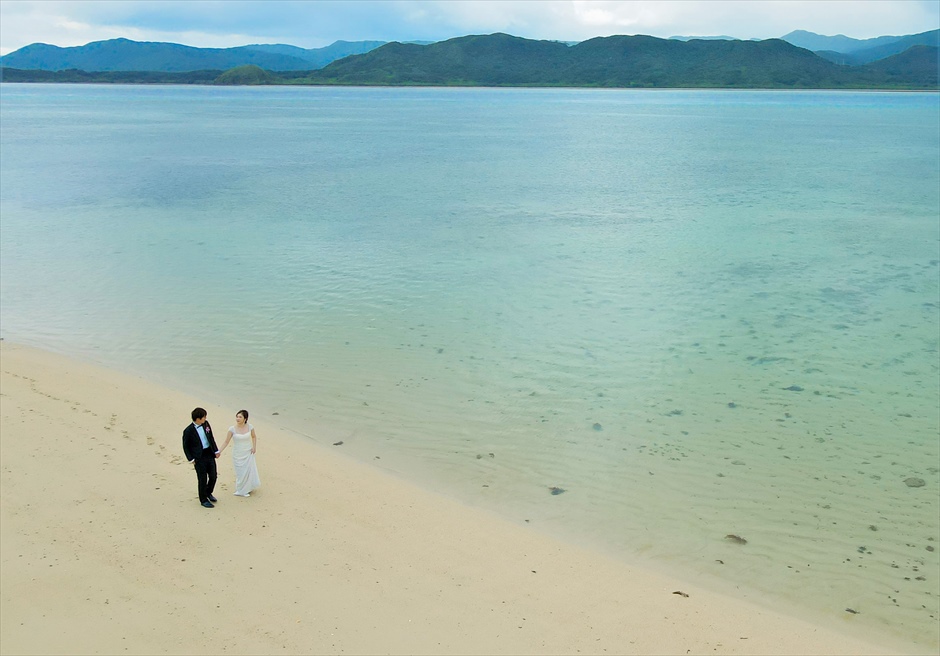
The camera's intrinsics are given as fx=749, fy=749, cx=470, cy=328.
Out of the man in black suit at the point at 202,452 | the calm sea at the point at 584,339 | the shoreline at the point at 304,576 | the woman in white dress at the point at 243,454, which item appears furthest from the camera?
the calm sea at the point at 584,339

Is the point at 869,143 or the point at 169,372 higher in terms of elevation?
the point at 869,143

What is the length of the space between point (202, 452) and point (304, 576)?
2.12 metres

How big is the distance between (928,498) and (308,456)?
9.22 meters

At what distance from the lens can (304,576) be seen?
828 cm

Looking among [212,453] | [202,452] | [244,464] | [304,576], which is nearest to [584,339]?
[244,464]

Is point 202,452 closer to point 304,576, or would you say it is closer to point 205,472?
point 205,472

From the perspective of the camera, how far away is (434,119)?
113000 millimetres

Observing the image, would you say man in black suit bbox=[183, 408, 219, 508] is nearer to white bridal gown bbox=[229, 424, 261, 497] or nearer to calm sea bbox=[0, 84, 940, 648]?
white bridal gown bbox=[229, 424, 261, 497]

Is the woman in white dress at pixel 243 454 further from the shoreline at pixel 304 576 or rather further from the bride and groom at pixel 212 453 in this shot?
the shoreline at pixel 304 576


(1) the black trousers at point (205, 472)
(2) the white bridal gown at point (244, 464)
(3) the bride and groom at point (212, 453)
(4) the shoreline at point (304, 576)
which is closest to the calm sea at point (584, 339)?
(4) the shoreline at point (304, 576)

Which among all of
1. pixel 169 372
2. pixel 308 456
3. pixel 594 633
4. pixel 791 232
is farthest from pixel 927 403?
pixel 791 232

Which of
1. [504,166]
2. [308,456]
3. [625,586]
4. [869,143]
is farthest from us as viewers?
[869,143]

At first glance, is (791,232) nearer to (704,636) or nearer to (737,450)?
(737,450)

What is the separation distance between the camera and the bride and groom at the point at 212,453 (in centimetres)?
920
